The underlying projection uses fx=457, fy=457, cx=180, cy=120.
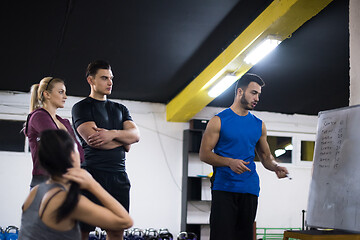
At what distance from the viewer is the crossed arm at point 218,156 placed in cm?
281

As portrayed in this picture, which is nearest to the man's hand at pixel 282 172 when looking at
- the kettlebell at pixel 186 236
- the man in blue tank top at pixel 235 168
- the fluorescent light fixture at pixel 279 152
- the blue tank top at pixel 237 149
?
the man in blue tank top at pixel 235 168

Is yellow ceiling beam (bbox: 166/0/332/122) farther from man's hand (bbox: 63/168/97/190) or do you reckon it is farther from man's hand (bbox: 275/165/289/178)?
man's hand (bbox: 63/168/97/190)

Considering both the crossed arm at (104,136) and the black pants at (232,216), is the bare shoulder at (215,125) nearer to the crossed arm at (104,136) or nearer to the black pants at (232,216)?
the black pants at (232,216)

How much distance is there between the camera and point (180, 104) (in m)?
6.93

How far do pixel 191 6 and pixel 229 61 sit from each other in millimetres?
1102

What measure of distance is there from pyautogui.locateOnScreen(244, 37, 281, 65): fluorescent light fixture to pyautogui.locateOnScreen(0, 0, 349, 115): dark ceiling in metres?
0.28

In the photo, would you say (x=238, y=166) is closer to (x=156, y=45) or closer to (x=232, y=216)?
(x=232, y=216)

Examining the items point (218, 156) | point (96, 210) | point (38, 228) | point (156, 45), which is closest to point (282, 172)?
point (218, 156)

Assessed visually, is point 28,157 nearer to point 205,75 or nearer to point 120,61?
point 120,61

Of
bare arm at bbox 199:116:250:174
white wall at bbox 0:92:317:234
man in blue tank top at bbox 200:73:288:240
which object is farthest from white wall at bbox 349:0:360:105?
white wall at bbox 0:92:317:234

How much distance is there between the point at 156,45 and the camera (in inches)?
210

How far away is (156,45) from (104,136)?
304 centimetres

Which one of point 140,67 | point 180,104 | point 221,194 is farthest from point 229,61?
point 221,194

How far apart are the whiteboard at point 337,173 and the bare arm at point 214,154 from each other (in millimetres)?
490
